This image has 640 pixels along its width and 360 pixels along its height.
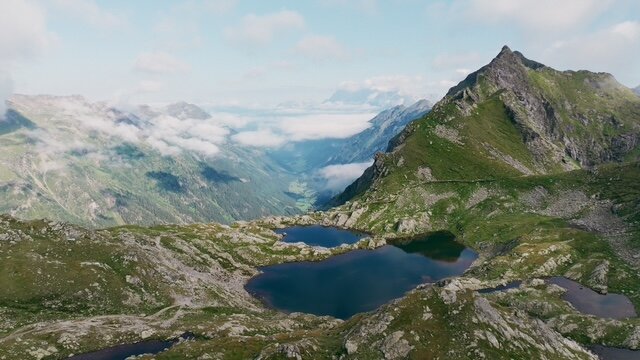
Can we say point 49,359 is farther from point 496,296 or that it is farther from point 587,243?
point 587,243

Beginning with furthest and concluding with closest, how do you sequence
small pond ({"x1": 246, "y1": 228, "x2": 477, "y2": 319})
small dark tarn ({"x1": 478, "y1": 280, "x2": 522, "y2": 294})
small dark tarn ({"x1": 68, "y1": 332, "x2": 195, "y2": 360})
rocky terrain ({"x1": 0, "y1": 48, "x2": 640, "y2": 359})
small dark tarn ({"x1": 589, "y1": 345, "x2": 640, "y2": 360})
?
small dark tarn ({"x1": 478, "y1": 280, "x2": 522, "y2": 294}), small pond ({"x1": 246, "y1": 228, "x2": 477, "y2": 319}), small dark tarn ({"x1": 589, "y1": 345, "x2": 640, "y2": 360}), small dark tarn ({"x1": 68, "y1": 332, "x2": 195, "y2": 360}), rocky terrain ({"x1": 0, "y1": 48, "x2": 640, "y2": 359})

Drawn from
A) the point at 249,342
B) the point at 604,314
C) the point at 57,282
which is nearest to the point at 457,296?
the point at 249,342

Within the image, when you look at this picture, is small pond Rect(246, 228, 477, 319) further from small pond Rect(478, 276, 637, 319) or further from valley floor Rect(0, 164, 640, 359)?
small pond Rect(478, 276, 637, 319)

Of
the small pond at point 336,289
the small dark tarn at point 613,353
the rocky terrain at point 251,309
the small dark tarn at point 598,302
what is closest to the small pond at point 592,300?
the small dark tarn at point 598,302

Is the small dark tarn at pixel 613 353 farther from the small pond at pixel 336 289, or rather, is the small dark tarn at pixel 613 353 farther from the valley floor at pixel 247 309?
the small pond at pixel 336 289

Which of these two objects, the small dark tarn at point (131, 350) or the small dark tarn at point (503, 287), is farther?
the small dark tarn at point (503, 287)

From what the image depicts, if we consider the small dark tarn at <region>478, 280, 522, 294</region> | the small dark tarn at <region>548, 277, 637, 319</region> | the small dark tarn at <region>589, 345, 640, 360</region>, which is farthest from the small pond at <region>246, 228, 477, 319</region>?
the small dark tarn at <region>589, 345, 640, 360</region>

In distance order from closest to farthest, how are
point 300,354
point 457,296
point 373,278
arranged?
1. point 300,354
2. point 457,296
3. point 373,278
